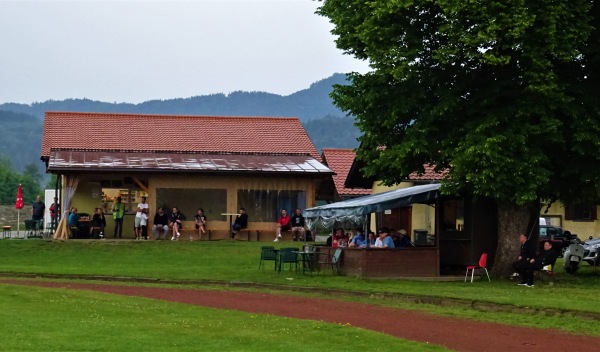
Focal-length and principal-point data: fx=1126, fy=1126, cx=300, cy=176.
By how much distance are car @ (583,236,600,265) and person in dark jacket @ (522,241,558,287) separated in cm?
574

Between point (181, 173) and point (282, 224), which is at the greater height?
point (181, 173)

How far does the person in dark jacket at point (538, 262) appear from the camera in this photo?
3125cm

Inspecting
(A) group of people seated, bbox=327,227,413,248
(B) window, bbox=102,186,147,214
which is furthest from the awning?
(B) window, bbox=102,186,147,214

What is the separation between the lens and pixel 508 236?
33969 mm

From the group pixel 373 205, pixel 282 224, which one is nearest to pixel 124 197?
pixel 282 224

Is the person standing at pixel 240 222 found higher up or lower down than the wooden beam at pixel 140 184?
lower down

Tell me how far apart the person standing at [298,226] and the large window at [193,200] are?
3225 millimetres

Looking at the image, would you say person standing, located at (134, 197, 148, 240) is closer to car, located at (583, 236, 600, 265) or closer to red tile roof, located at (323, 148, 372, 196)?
red tile roof, located at (323, 148, 372, 196)

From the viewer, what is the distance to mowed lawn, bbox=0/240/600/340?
23667 millimetres

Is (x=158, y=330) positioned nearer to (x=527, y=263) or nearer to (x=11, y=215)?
(x=527, y=263)

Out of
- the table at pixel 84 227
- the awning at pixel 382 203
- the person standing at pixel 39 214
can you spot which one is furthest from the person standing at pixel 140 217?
the awning at pixel 382 203

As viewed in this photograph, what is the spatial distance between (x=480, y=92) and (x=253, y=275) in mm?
8596

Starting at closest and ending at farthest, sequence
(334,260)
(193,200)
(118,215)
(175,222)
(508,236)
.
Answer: (508,236), (334,260), (118,215), (175,222), (193,200)

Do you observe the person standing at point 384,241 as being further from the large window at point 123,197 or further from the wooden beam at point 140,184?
the large window at point 123,197
